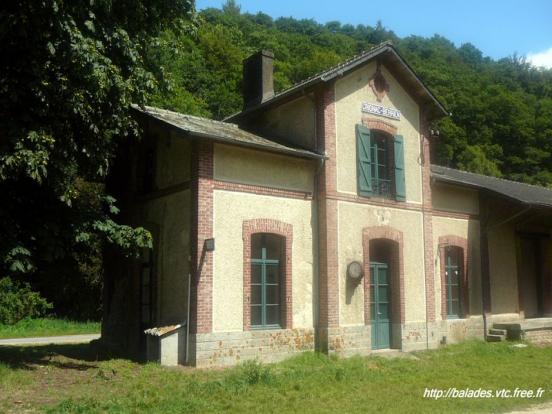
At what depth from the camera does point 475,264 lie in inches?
663

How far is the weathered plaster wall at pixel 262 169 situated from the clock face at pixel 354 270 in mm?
1945

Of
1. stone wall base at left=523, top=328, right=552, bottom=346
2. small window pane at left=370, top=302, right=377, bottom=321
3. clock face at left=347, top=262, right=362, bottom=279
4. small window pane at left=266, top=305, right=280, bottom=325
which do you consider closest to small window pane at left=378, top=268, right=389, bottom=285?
small window pane at left=370, top=302, right=377, bottom=321

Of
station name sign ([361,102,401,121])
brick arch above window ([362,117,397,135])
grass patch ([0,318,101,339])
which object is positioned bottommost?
grass patch ([0,318,101,339])

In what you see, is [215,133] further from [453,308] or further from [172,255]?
[453,308]

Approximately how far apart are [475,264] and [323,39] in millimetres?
41491

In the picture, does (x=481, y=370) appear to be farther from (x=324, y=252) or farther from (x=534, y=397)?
(x=324, y=252)

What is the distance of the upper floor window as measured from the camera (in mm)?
13820

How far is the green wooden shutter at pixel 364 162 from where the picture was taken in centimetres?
1368

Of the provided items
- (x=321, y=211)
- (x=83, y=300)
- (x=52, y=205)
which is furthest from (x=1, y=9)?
(x=83, y=300)

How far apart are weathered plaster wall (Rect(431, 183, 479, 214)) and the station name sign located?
7.91ft

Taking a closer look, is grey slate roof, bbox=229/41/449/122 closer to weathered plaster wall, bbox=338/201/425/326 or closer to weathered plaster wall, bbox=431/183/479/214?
weathered plaster wall, bbox=431/183/479/214

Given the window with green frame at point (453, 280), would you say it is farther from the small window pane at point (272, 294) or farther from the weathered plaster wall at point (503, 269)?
the small window pane at point (272, 294)

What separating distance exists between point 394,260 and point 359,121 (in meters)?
3.52

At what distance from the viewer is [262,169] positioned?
12273 millimetres
